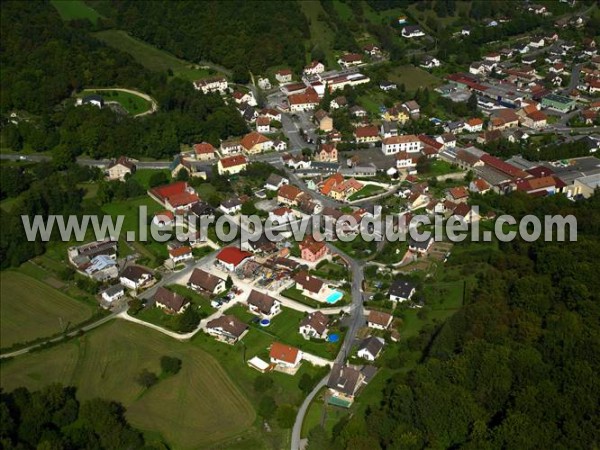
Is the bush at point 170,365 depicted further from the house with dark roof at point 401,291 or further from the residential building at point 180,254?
the house with dark roof at point 401,291

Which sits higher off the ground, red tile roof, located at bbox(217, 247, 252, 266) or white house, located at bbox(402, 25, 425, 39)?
white house, located at bbox(402, 25, 425, 39)

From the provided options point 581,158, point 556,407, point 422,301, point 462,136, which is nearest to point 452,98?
point 462,136

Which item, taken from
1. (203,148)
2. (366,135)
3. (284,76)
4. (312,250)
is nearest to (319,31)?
(284,76)

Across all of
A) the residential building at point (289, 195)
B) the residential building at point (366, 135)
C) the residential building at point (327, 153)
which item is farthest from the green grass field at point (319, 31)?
the residential building at point (289, 195)

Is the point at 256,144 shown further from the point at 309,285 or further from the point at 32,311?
the point at 32,311

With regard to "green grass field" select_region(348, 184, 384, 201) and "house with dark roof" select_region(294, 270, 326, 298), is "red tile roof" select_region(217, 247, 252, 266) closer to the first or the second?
"house with dark roof" select_region(294, 270, 326, 298)

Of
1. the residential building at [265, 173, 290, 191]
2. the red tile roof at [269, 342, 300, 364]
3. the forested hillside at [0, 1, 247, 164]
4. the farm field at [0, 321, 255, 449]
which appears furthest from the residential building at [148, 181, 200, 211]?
the red tile roof at [269, 342, 300, 364]
